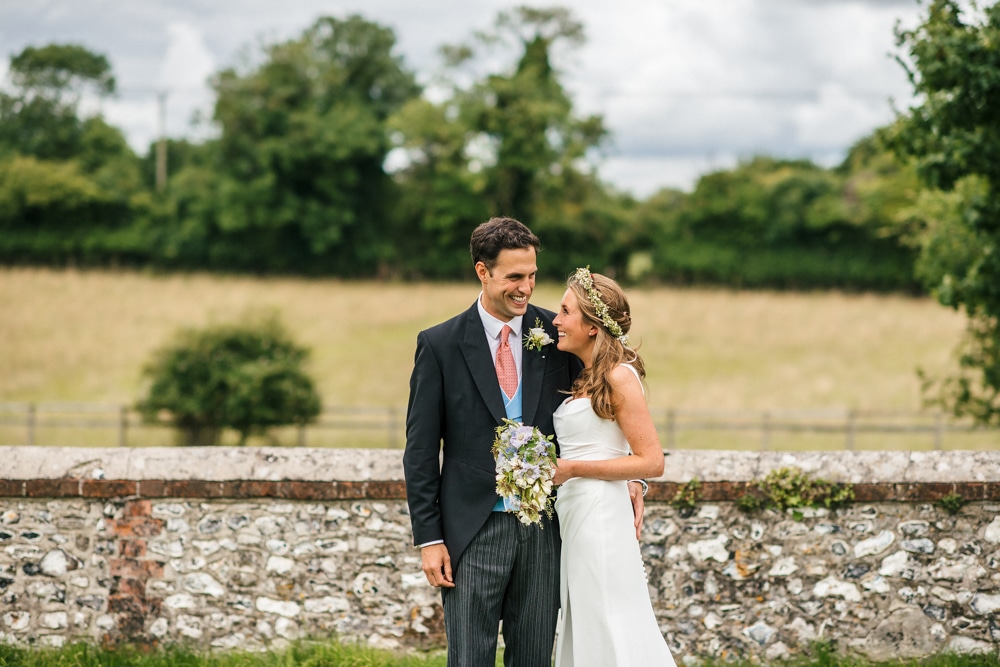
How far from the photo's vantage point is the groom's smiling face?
10.7 feet

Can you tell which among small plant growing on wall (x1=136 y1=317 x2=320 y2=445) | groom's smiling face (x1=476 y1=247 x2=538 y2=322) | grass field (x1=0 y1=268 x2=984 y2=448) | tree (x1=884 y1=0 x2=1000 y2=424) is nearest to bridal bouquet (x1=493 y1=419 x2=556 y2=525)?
groom's smiling face (x1=476 y1=247 x2=538 y2=322)

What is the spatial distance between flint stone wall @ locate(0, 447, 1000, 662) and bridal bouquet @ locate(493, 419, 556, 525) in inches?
61.6

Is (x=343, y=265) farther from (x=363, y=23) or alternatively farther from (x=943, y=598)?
(x=943, y=598)

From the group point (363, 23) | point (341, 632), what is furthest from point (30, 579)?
point (363, 23)

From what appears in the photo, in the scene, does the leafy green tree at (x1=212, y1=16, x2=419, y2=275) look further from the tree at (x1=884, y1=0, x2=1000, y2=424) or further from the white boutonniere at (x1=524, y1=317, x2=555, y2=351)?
the white boutonniere at (x1=524, y1=317, x2=555, y2=351)

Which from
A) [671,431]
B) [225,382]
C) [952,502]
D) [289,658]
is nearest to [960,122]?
[952,502]

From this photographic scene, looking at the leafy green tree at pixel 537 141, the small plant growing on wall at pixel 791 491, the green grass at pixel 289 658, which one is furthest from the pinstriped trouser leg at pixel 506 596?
the leafy green tree at pixel 537 141

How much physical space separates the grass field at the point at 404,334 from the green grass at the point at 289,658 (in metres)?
13.2

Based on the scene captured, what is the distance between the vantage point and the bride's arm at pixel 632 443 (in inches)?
131

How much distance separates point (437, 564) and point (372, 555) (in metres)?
1.49

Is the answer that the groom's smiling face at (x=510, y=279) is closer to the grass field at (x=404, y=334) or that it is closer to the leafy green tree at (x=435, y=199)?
the grass field at (x=404, y=334)

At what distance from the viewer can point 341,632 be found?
4.69 metres

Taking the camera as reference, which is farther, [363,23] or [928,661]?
[363,23]

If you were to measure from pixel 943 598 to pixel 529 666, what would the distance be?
2570mm
